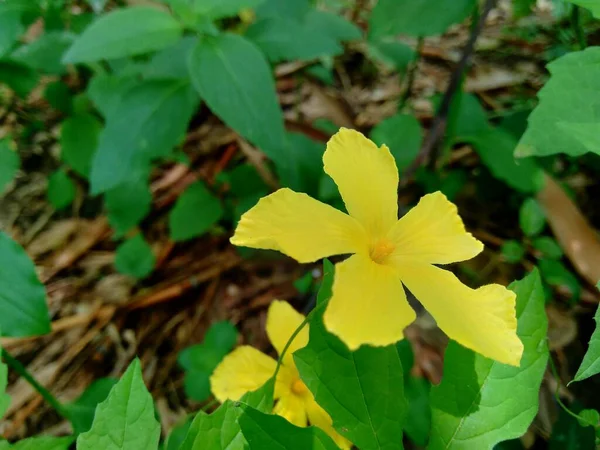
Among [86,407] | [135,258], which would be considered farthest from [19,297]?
[135,258]

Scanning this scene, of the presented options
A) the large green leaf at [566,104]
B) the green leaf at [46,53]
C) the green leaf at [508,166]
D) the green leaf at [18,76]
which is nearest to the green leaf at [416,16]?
the green leaf at [508,166]

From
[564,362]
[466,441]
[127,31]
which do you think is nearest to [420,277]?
[466,441]

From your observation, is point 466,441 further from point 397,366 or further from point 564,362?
point 564,362

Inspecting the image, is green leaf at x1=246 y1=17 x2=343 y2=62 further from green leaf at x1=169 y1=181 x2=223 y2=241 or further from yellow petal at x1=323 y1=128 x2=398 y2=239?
yellow petal at x1=323 y1=128 x2=398 y2=239

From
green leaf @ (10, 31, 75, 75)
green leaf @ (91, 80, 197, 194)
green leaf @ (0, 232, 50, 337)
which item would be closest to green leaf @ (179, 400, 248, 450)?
green leaf @ (0, 232, 50, 337)

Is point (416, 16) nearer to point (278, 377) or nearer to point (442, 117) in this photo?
point (442, 117)

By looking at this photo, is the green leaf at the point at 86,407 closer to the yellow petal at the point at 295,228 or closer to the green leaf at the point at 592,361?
the yellow petal at the point at 295,228

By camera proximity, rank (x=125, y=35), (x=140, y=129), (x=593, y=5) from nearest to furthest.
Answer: (x=593, y=5)
(x=125, y=35)
(x=140, y=129)
